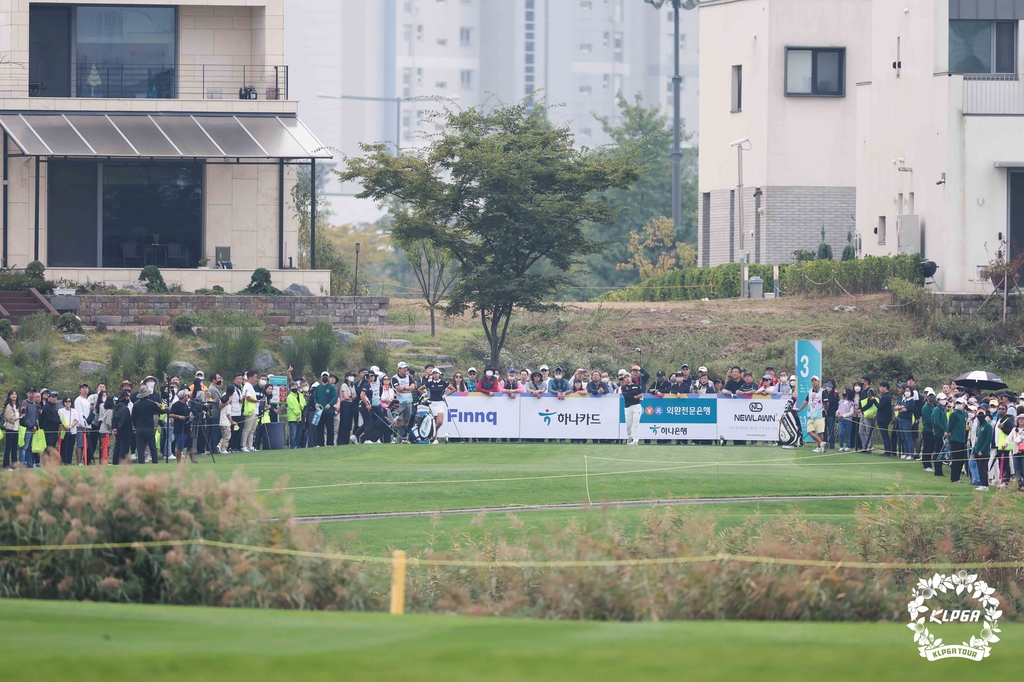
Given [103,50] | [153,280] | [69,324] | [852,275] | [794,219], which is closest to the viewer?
[69,324]

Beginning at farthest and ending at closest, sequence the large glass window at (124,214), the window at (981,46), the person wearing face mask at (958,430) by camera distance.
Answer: the large glass window at (124,214), the window at (981,46), the person wearing face mask at (958,430)

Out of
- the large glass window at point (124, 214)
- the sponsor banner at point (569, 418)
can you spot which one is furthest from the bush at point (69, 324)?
the sponsor banner at point (569, 418)

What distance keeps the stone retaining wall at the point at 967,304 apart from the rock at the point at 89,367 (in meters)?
23.8

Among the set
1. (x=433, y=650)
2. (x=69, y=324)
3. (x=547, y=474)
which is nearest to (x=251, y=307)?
(x=69, y=324)

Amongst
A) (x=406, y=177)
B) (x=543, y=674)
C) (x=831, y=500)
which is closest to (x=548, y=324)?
(x=406, y=177)

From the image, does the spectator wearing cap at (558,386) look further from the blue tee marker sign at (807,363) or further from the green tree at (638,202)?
the green tree at (638,202)

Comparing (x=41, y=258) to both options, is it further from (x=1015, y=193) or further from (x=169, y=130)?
(x=1015, y=193)

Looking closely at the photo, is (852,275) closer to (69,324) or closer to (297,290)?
(297,290)

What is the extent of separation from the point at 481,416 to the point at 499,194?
7.97 m

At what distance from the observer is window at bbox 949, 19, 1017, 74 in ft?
140

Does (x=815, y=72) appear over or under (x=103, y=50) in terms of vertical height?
over

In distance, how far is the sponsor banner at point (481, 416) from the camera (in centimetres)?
3119

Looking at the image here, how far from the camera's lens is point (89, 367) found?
35.3 metres

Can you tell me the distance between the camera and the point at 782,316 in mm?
42812
